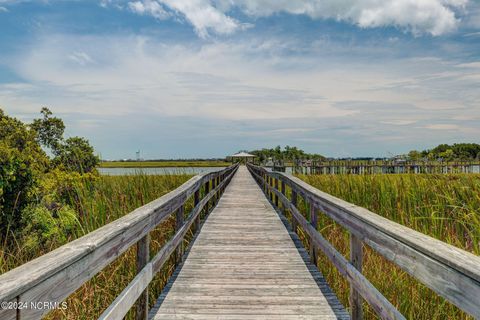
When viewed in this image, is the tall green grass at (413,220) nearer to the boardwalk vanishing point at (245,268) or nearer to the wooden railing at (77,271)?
the boardwalk vanishing point at (245,268)

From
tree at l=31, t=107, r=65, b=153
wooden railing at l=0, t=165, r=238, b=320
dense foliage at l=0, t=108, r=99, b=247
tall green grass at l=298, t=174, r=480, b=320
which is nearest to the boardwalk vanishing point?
wooden railing at l=0, t=165, r=238, b=320

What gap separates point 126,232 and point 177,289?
1517mm

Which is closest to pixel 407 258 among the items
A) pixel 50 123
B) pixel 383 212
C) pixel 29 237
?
pixel 383 212

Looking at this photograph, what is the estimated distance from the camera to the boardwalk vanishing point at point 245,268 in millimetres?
1328

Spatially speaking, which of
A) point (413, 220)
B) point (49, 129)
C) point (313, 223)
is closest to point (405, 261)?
point (313, 223)

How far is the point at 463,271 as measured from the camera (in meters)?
1.31

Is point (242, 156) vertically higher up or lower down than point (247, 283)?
higher up

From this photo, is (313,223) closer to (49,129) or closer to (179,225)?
(179,225)

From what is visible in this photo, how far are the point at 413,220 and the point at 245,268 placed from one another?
3.34 metres

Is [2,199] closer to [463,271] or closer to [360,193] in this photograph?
[463,271]

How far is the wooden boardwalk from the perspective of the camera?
295 centimetres

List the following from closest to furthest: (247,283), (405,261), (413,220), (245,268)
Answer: (405,261) < (247,283) < (245,268) < (413,220)

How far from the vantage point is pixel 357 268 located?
2576mm

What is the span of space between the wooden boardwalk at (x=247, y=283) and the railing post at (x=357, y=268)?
1.11 feet
